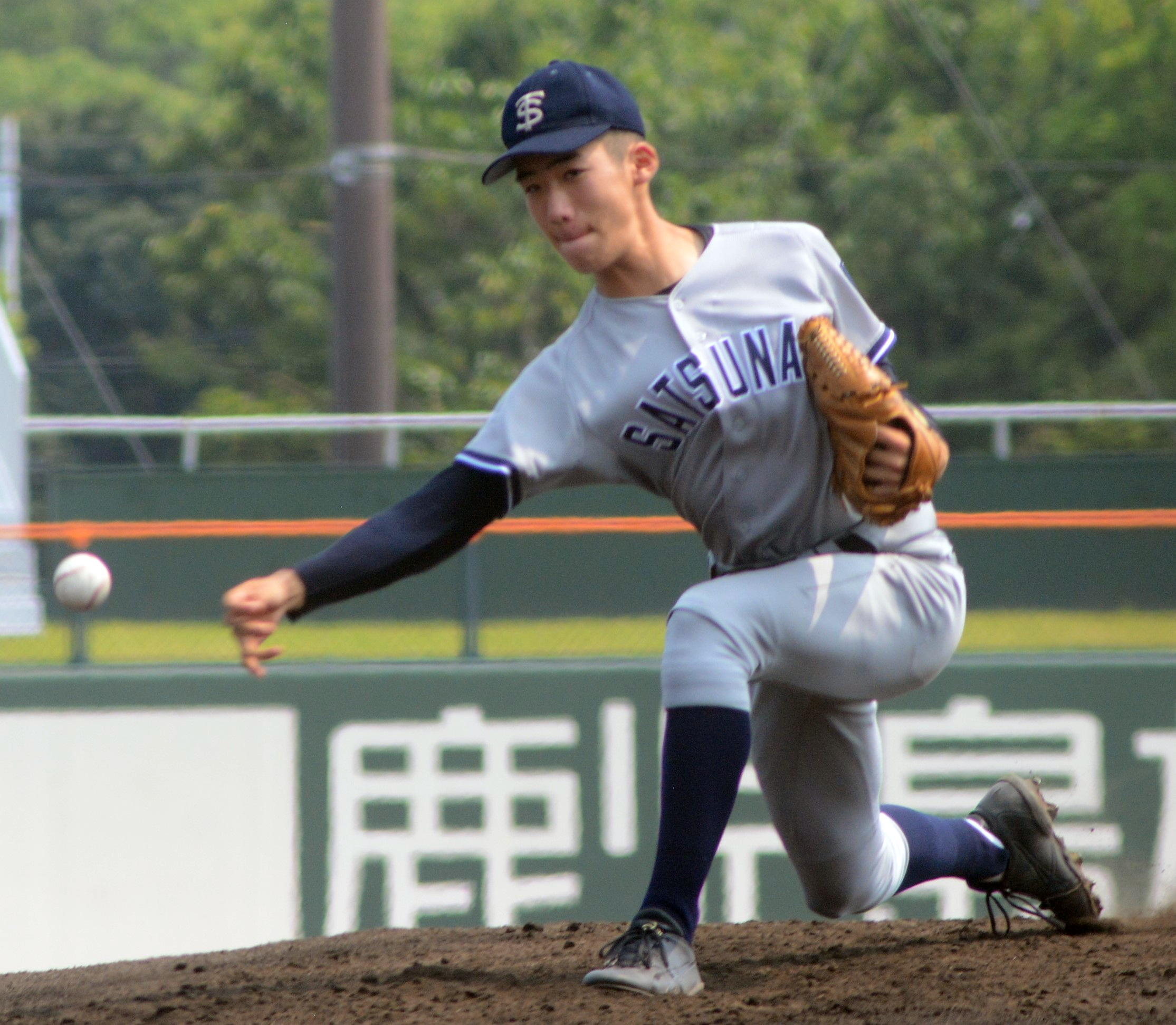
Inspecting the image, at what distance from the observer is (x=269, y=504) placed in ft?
19.5

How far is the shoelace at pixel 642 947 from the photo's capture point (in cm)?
263

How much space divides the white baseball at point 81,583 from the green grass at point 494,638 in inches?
34.2

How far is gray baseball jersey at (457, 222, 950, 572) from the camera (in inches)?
108

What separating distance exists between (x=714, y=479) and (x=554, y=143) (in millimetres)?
622

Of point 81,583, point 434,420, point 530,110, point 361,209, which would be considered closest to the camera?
point 530,110

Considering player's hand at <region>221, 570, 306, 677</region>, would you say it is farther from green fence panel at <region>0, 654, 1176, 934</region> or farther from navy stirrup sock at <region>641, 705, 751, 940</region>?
green fence panel at <region>0, 654, 1176, 934</region>

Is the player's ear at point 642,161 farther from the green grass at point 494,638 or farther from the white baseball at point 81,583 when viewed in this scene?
the green grass at point 494,638

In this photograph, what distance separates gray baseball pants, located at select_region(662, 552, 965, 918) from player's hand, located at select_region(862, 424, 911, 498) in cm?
20

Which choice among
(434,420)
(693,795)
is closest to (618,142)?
(693,795)

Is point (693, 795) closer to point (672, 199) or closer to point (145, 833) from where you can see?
point (145, 833)

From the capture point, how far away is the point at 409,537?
2758 mm

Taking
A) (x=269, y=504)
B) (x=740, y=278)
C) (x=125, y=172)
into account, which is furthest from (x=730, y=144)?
(x=740, y=278)

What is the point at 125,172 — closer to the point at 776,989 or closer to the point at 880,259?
the point at 880,259

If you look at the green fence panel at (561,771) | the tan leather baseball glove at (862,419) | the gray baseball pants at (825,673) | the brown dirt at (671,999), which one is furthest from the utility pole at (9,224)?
the tan leather baseball glove at (862,419)
